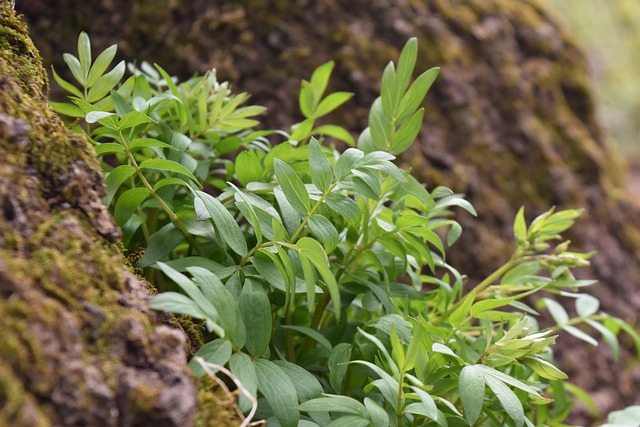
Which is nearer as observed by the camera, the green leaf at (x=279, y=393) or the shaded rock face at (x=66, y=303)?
the shaded rock face at (x=66, y=303)

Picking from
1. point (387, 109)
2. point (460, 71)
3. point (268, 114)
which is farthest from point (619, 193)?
point (387, 109)

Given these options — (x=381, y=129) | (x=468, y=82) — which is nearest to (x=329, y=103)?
(x=381, y=129)

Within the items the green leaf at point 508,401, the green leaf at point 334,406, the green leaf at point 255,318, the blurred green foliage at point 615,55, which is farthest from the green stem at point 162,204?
the blurred green foliage at point 615,55

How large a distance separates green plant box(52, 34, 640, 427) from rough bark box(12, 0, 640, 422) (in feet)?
1.91

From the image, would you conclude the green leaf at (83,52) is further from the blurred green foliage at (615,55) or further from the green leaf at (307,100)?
the blurred green foliage at (615,55)

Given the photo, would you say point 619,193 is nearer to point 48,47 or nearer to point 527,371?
point 527,371

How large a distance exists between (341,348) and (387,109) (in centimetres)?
27

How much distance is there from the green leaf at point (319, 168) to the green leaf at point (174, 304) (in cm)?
18

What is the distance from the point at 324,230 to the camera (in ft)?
1.92

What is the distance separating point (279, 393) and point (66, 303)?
0.62ft

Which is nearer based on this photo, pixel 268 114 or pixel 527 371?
pixel 527 371

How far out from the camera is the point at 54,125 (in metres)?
0.55

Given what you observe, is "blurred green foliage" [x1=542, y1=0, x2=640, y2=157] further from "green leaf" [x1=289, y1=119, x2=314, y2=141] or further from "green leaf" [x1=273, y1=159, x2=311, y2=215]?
"green leaf" [x1=273, y1=159, x2=311, y2=215]

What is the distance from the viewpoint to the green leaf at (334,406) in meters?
0.53
